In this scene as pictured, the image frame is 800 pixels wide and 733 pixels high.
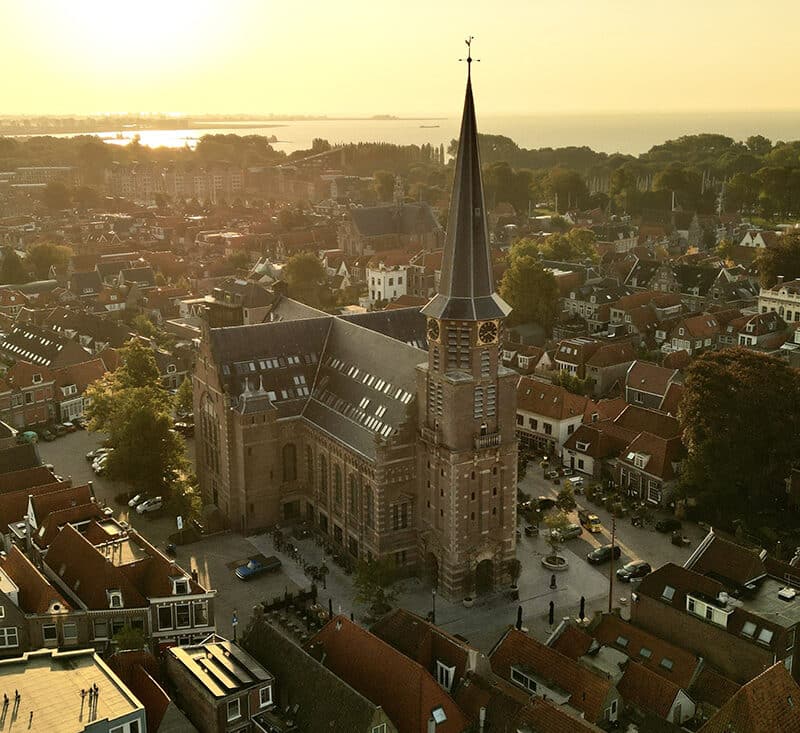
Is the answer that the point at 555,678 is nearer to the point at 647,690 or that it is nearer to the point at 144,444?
the point at 647,690

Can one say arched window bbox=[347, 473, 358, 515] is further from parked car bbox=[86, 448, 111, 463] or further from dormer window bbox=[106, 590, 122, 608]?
parked car bbox=[86, 448, 111, 463]

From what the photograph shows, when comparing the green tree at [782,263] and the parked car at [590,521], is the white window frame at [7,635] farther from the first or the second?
the green tree at [782,263]

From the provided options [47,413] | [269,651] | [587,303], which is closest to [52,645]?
[269,651]

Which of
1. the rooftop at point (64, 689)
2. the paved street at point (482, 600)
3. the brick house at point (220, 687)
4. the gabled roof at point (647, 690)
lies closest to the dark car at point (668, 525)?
the paved street at point (482, 600)

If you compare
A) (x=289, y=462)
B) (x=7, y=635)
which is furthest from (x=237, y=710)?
(x=289, y=462)

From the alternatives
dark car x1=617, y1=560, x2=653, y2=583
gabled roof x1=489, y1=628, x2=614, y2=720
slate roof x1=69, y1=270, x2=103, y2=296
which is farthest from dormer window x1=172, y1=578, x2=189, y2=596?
slate roof x1=69, y1=270, x2=103, y2=296

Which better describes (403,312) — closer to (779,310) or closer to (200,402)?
(200,402)
